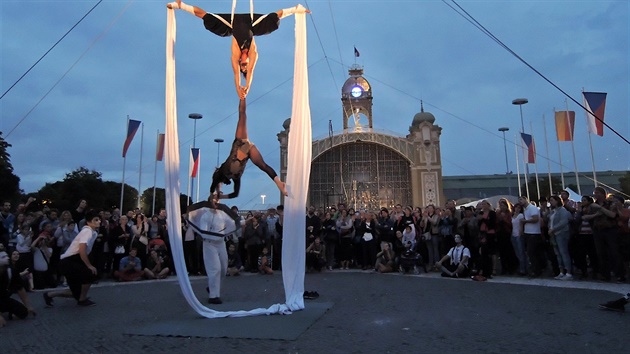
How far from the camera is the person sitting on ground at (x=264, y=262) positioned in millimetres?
11836

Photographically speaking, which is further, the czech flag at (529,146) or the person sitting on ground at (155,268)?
the czech flag at (529,146)

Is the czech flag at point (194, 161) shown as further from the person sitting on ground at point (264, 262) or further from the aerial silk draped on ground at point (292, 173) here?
the aerial silk draped on ground at point (292, 173)

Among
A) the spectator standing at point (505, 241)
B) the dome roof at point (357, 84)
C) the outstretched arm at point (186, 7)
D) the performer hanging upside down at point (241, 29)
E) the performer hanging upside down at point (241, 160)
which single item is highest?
the dome roof at point (357, 84)

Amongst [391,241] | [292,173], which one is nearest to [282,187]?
[292,173]

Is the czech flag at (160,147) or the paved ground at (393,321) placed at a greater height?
the czech flag at (160,147)

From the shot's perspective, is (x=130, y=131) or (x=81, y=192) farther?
(x=81, y=192)

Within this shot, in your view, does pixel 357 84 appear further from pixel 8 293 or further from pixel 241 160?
pixel 8 293

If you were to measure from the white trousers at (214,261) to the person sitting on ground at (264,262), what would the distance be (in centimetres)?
519

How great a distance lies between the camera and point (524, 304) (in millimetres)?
6262

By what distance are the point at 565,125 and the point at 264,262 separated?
52.2 feet

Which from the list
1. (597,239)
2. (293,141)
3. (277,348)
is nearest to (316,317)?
(277,348)

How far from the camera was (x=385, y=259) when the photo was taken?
12.0 metres

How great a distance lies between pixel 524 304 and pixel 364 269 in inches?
254

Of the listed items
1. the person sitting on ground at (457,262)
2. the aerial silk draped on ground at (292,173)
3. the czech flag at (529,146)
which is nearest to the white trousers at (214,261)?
the aerial silk draped on ground at (292,173)
